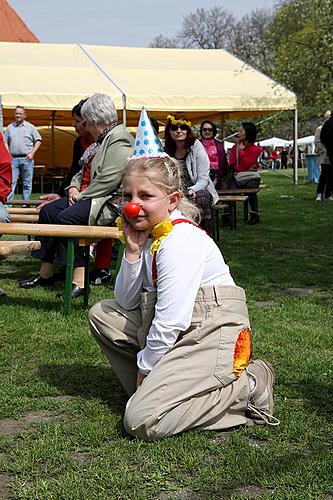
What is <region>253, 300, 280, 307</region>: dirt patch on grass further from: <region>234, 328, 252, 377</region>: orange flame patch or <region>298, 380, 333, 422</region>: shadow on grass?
<region>234, 328, 252, 377</region>: orange flame patch

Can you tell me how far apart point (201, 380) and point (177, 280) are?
46cm

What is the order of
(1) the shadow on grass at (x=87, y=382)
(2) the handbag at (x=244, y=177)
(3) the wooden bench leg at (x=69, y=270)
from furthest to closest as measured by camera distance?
(2) the handbag at (x=244, y=177), (3) the wooden bench leg at (x=69, y=270), (1) the shadow on grass at (x=87, y=382)

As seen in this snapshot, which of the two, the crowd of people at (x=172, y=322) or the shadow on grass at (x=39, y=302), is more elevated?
the crowd of people at (x=172, y=322)

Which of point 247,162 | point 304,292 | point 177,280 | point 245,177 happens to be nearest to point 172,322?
point 177,280

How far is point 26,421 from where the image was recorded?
3607mm

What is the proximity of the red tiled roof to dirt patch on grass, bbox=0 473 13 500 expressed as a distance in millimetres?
34497

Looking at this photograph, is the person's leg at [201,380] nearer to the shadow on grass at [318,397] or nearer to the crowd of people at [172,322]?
the crowd of people at [172,322]

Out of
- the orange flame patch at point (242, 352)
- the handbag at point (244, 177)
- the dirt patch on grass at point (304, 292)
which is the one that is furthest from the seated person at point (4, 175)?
the handbag at point (244, 177)

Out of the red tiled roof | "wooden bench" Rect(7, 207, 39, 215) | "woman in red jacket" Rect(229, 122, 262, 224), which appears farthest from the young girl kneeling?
the red tiled roof

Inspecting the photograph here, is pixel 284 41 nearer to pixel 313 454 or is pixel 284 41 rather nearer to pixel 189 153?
pixel 189 153

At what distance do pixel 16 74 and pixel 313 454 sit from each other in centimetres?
1579

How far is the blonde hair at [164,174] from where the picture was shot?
3.49m

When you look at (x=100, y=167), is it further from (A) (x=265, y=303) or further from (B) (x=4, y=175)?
(A) (x=265, y=303)

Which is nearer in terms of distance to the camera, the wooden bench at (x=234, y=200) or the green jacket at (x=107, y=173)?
the green jacket at (x=107, y=173)
